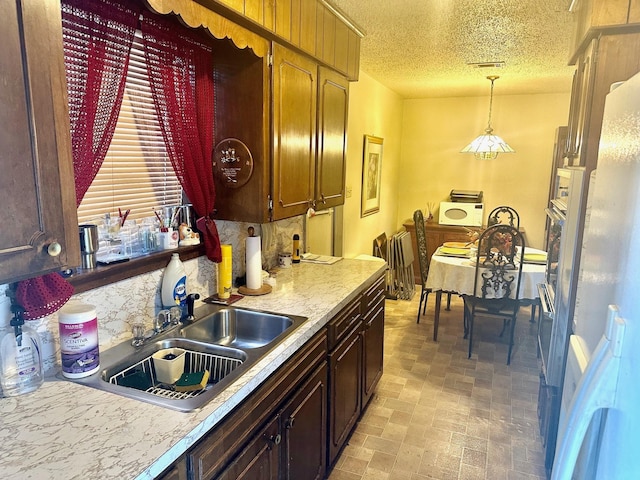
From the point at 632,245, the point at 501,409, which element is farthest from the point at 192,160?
the point at 501,409

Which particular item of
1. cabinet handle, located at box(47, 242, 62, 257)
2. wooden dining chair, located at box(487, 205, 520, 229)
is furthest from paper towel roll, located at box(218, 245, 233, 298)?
wooden dining chair, located at box(487, 205, 520, 229)

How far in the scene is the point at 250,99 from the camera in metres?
2.01

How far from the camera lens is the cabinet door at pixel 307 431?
5.46 feet

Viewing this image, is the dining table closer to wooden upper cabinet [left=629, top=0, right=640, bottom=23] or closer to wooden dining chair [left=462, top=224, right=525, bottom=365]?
wooden dining chair [left=462, top=224, right=525, bottom=365]

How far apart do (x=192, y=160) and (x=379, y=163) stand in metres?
3.53

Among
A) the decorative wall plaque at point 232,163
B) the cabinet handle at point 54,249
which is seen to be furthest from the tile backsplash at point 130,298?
the cabinet handle at point 54,249

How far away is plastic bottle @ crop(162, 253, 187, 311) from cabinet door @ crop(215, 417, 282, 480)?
0.66m

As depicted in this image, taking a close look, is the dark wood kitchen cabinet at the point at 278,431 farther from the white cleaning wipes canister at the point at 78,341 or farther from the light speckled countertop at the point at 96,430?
the white cleaning wipes canister at the point at 78,341

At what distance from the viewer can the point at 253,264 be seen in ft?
7.32

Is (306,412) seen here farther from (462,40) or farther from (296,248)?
(462,40)

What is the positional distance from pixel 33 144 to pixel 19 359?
672 mm

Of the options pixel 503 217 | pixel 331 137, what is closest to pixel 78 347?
pixel 331 137

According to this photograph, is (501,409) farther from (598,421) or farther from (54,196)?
(54,196)

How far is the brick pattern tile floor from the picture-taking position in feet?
7.69
